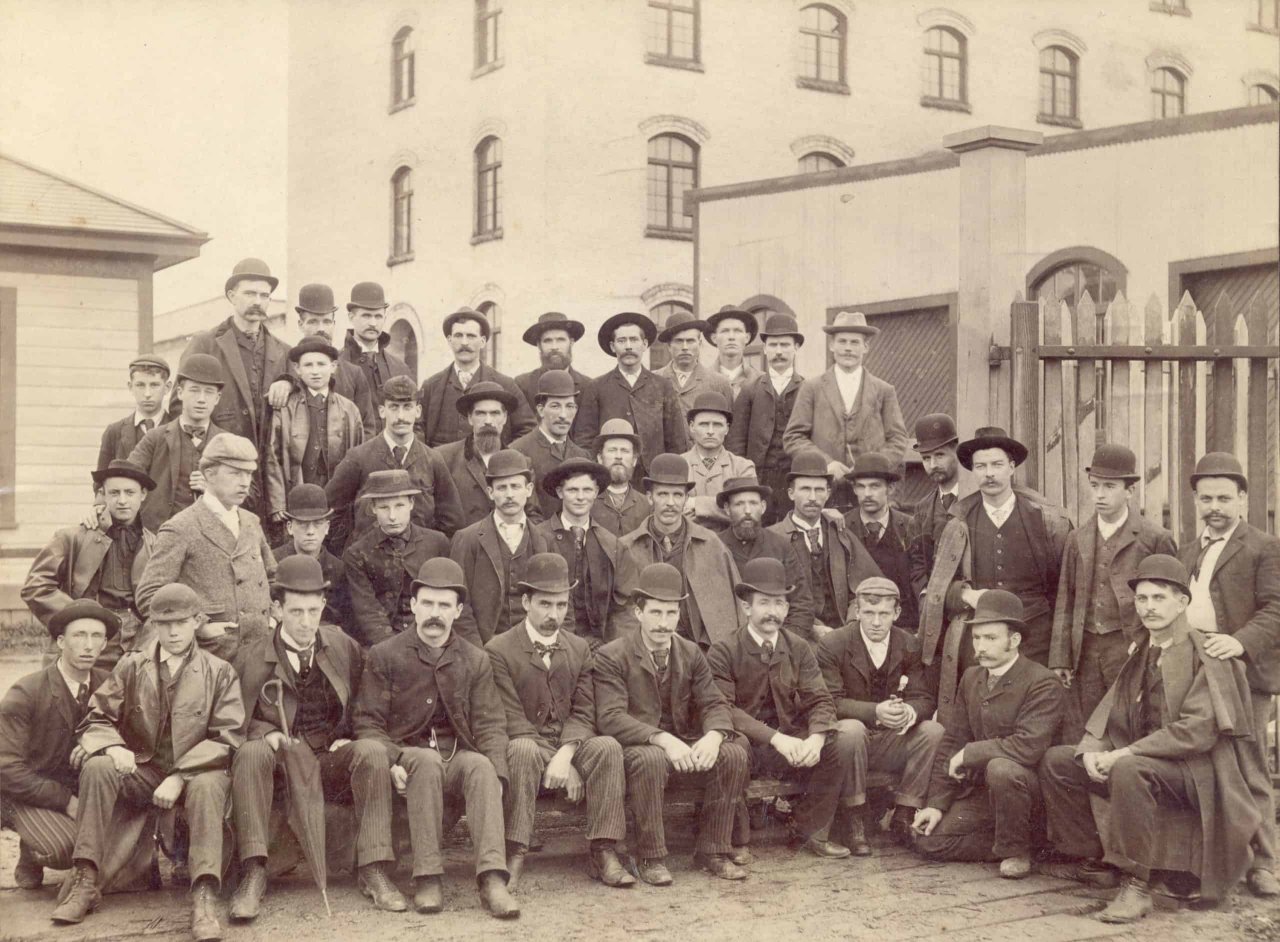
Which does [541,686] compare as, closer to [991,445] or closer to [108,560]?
[108,560]

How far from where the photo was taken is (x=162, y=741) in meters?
5.88

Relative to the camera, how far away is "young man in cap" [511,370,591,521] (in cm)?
795

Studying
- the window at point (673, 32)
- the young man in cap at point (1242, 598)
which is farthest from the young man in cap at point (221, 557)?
the window at point (673, 32)

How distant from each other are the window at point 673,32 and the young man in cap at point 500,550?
14.2 metres

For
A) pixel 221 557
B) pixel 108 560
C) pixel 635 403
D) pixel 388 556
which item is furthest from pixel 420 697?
pixel 635 403

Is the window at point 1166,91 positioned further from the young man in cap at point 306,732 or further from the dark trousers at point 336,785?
the dark trousers at point 336,785

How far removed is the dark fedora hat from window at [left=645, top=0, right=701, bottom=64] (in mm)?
14126

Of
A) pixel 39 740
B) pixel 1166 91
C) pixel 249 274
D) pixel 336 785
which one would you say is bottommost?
pixel 336 785

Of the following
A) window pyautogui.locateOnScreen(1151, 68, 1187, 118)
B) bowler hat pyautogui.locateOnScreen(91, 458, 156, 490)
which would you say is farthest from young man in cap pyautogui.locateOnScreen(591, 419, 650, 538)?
window pyautogui.locateOnScreen(1151, 68, 1187, 118)

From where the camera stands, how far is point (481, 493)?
791 cm

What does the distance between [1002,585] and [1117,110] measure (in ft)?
61.2

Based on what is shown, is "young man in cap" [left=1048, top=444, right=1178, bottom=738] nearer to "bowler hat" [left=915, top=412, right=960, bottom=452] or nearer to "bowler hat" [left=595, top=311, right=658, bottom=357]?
"bowler hat" [left=915, top=412, right=960, bottom=452]

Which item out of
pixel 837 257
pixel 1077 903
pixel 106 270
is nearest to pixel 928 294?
pixel 837 257

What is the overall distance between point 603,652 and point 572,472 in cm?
117
